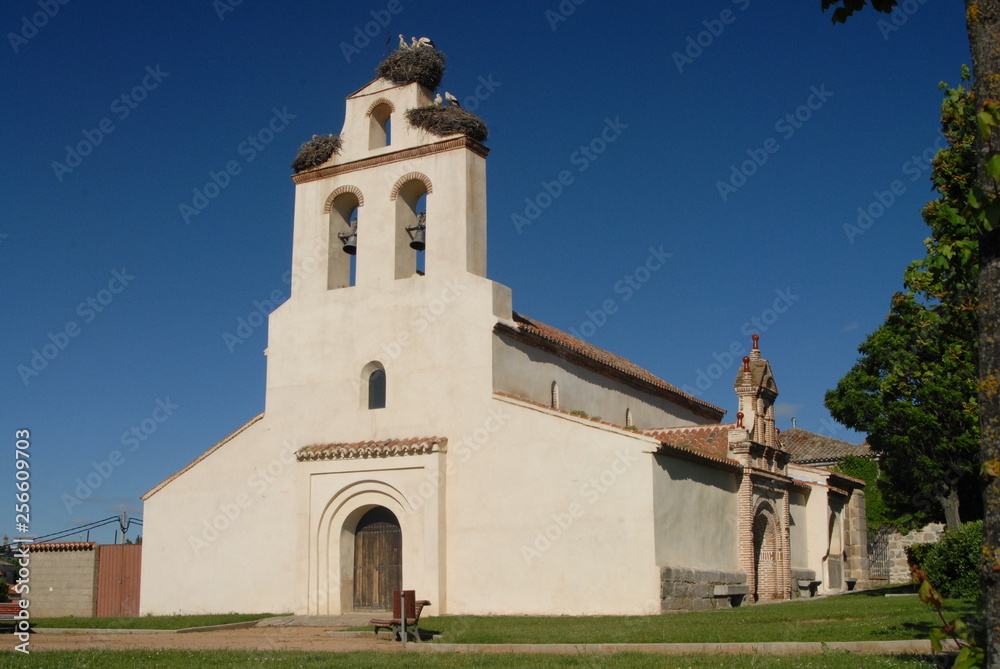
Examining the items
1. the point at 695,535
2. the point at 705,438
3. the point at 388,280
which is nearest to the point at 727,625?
the point at 695,535

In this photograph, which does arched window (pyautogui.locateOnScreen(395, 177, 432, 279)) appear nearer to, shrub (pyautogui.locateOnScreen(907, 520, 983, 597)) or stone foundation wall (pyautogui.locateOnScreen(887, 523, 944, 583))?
shrub (pyautogui.locateOnScreen(907, 520, 983, 597))

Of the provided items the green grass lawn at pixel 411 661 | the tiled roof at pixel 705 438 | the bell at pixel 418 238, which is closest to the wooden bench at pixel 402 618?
the green grass lawn at pixel 411 661

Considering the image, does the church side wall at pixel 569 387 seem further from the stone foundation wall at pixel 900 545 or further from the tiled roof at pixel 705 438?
the stone foundation wall at pixel 900 545

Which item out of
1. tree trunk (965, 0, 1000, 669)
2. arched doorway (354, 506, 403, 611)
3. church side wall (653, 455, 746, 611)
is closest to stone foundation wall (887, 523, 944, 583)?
church side wall (653, 455, 746, 611)

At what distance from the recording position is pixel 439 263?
2255 centimetres

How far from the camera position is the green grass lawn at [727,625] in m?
13.0

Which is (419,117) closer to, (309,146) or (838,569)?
(309,146)

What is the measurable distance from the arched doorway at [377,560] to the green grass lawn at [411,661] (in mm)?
8883

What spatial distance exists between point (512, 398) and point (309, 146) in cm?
871

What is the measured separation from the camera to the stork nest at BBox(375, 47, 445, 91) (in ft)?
77.7

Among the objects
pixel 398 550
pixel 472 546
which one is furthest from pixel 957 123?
pixel 398 550

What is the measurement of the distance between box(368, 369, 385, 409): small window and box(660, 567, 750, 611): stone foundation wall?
7750mm

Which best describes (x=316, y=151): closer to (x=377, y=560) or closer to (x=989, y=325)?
(x=377, y=560)

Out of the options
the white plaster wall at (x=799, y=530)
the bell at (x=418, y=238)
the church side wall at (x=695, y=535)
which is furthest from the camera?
the white plaster wall at (x=799, y=530)
